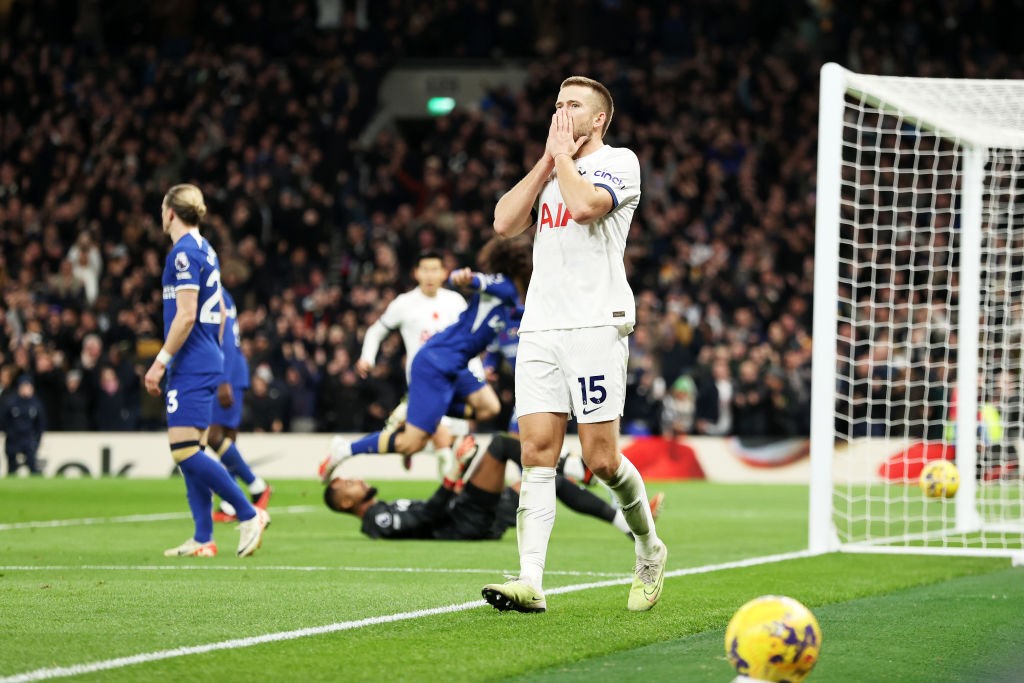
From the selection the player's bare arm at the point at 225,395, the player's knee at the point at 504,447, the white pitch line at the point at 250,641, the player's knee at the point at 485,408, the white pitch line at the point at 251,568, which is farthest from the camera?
the player's knee at the point at 485,408

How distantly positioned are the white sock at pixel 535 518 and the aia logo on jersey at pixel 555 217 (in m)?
1.01

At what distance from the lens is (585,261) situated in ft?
21.0

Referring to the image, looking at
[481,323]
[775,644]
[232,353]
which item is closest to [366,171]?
[232,353]

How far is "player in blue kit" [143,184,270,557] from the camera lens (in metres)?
9.08

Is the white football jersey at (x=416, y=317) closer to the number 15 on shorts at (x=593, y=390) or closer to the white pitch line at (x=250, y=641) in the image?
the white pitch line at (x=250, y=641)

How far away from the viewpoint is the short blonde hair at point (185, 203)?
30.2 feet

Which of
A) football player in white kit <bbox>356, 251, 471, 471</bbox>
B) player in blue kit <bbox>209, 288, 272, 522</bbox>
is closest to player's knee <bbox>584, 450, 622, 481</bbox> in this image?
player in blue kit <bbox>209, 288, 272, 522</bbox>

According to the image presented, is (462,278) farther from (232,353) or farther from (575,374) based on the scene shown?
(575,374)

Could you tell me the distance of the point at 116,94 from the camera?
92.5 feet

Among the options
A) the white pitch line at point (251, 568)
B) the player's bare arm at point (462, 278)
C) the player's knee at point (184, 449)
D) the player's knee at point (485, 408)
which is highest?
the player's bare arm at point (462, 278)

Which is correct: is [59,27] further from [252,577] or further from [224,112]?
[252,577]

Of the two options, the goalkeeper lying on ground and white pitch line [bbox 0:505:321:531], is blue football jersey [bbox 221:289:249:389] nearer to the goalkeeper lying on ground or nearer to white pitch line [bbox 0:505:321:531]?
white pitch line [bbox 0:505:321:531]

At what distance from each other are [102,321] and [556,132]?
1813cm

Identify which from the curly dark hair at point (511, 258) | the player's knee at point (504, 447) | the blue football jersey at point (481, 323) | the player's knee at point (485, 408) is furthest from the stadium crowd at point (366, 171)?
the player's knee at point (504, 447)
